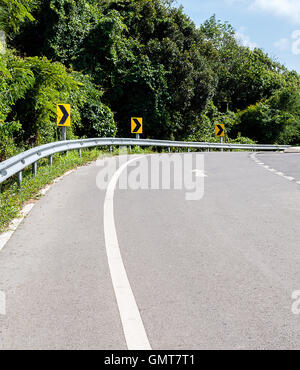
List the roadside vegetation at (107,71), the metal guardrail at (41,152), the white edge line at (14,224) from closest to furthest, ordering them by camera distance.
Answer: the white edge line at (14,224) < the metal guardrail at (41,152) < the roadside vegetation at (107,71)

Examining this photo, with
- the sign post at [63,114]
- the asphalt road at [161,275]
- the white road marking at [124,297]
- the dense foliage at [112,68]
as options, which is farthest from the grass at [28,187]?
the dense foliage at [112,68]

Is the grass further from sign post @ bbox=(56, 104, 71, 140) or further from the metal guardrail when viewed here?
sign post @ bbox=(56, 104, 71, 140)

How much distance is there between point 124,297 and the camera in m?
4.59

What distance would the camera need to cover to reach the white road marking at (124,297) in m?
3.71

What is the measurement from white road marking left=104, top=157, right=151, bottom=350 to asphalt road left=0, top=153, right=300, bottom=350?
51 mm

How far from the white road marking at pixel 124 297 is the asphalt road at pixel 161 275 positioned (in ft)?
0.17

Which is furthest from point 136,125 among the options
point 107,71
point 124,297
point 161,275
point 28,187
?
point 124,297

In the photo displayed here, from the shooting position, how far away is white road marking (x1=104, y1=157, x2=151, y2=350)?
3705 mm

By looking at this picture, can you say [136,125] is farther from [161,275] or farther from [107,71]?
[161,275]

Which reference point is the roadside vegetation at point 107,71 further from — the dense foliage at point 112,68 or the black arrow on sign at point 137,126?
the black arrow on sign at point 137,126

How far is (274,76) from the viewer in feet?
202

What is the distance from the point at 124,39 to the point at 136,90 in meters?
3.94

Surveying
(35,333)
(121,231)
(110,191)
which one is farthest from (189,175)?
(35,333)

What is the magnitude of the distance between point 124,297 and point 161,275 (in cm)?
70
